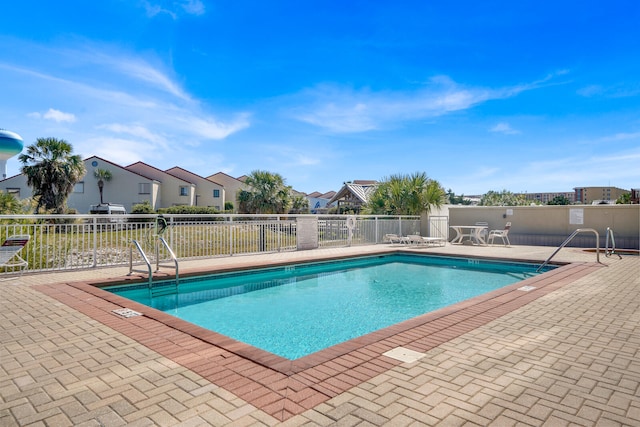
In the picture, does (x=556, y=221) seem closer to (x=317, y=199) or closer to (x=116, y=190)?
(x=116, y=190)

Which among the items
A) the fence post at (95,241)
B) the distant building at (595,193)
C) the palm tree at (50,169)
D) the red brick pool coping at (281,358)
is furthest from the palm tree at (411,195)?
the distant building at (595,193)

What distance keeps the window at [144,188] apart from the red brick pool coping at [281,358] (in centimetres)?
3540

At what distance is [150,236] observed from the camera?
9.41 metres

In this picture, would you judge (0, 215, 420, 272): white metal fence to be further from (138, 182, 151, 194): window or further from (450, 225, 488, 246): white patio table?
(138, 182, 151, 194): window

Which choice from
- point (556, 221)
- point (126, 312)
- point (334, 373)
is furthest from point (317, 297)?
point (556, 221)

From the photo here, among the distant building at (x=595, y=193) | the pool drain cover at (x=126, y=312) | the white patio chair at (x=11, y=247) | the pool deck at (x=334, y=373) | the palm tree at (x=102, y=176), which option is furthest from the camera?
the distant building at (x=595, y=193)

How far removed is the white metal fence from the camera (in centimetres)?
800

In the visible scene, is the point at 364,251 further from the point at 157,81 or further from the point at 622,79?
the point at 622,79

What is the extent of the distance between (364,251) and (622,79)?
14.2 meters

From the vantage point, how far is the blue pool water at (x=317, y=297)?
17.2ft

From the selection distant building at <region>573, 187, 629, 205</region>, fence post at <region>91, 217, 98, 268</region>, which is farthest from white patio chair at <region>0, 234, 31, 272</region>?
distant building at <region>573, 187, 629, 205</region>

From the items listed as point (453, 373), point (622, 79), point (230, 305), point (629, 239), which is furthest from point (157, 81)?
point (622, 79)

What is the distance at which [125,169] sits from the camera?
1496 inches

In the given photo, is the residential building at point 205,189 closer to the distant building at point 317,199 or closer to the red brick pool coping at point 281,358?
the distant building at point 317,199
